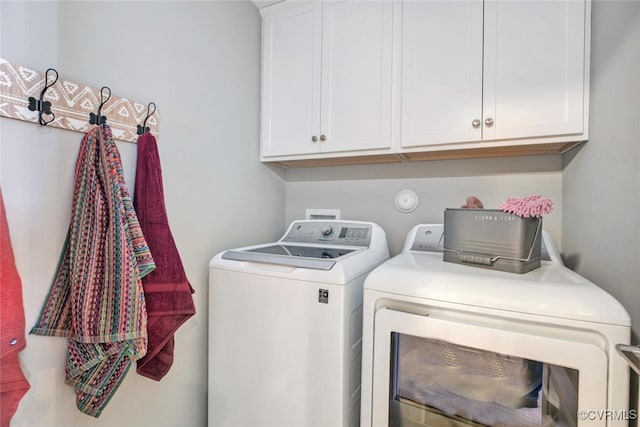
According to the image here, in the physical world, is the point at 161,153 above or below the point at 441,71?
below

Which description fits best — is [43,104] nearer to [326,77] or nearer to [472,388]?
[326,77]

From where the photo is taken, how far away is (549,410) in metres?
0.79

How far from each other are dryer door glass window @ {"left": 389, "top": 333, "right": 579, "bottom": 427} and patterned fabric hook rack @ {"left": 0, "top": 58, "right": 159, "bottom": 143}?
1202 millimetres

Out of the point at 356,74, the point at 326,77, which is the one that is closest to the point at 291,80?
the point at 326,77

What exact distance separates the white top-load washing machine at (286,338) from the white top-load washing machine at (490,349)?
0.11 metres

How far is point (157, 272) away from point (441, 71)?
1.44 m

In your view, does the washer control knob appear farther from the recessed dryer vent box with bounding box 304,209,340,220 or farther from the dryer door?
the dryer door

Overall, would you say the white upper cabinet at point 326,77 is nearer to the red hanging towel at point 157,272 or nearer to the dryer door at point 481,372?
the red hanging towel at point 157,272

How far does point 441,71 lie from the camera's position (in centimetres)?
126

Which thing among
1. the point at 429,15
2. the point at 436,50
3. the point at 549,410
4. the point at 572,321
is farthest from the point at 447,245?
the point at 429,15

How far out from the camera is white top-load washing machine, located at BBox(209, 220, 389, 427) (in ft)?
3.29

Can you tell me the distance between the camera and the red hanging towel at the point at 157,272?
0.99 m

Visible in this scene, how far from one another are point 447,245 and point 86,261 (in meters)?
1.24

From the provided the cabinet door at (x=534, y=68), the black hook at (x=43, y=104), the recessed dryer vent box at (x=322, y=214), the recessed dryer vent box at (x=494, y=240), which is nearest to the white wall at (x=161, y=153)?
the black hook at (x=43, y=104)
